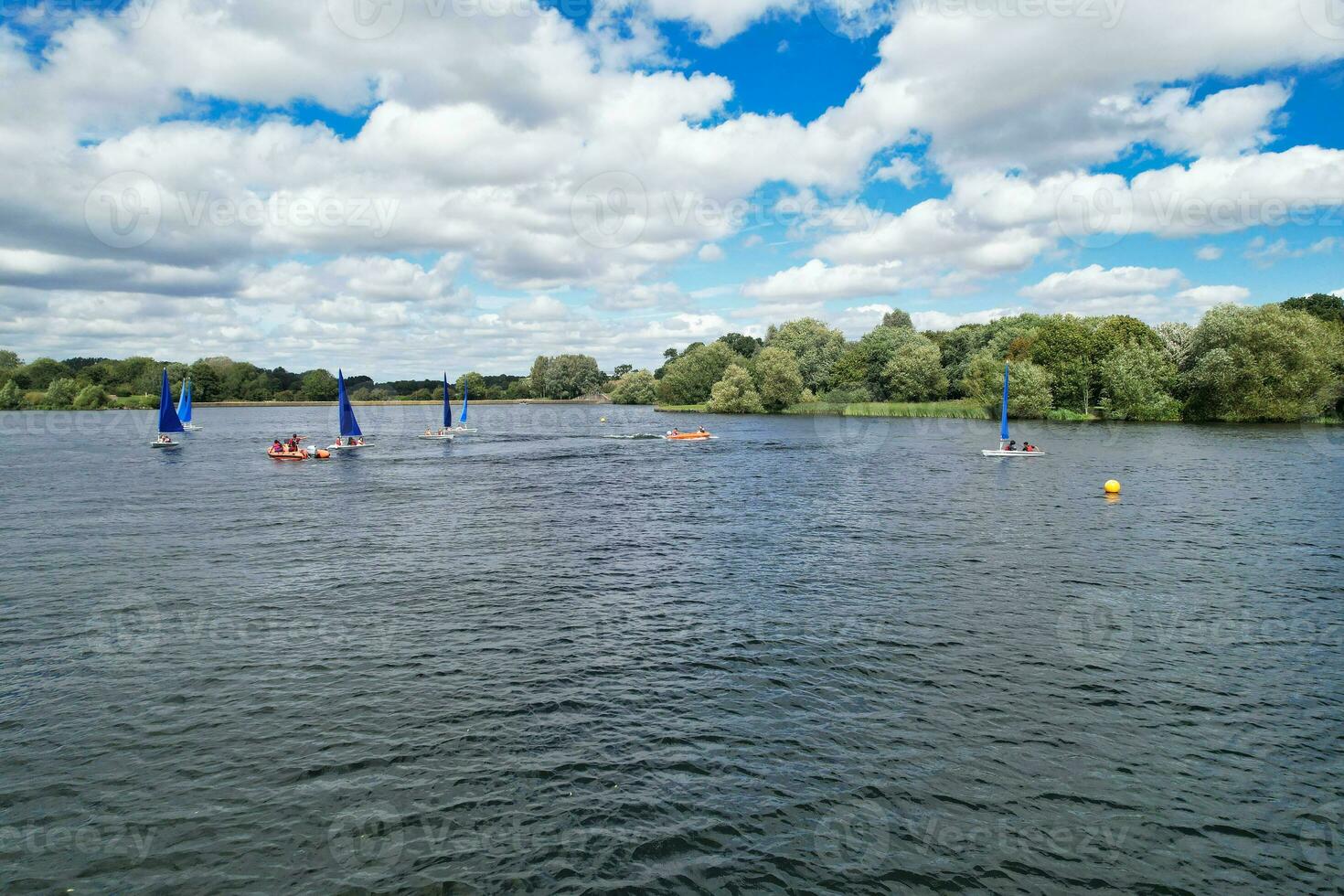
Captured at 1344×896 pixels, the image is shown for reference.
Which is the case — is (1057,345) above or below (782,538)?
above

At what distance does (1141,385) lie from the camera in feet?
409

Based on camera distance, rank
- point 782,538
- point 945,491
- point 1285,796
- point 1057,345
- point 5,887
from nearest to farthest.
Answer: point 5,887, point 1285,796, point 782,538, point 945,491, point 1057,345

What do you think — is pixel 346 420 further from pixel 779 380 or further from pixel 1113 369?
pixel 1113 369

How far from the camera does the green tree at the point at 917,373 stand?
15725 centimetres

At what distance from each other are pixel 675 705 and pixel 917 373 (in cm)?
14989

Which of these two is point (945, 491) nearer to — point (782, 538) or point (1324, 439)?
point (782, 538)

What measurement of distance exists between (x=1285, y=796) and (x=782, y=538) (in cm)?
2567


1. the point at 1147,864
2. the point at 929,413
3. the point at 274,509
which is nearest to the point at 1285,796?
the point at 1147,864

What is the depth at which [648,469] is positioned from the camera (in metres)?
74.6

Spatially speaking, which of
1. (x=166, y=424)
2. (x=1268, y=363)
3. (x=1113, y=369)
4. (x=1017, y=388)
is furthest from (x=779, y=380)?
(x=166, y=424)

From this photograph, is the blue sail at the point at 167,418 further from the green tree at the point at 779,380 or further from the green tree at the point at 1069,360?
the green tree at the point at 1069,360

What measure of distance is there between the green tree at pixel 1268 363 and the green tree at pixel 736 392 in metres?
88.1

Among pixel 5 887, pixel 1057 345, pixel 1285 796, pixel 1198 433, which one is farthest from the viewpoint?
pixel 1057 345

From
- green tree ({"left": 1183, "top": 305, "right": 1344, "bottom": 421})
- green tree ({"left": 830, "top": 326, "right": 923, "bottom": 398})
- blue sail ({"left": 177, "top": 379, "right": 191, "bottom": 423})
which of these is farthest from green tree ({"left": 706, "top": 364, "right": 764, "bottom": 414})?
blue sail ({"left": 177, "top": 379, "right": 191, "bottom": 423})
